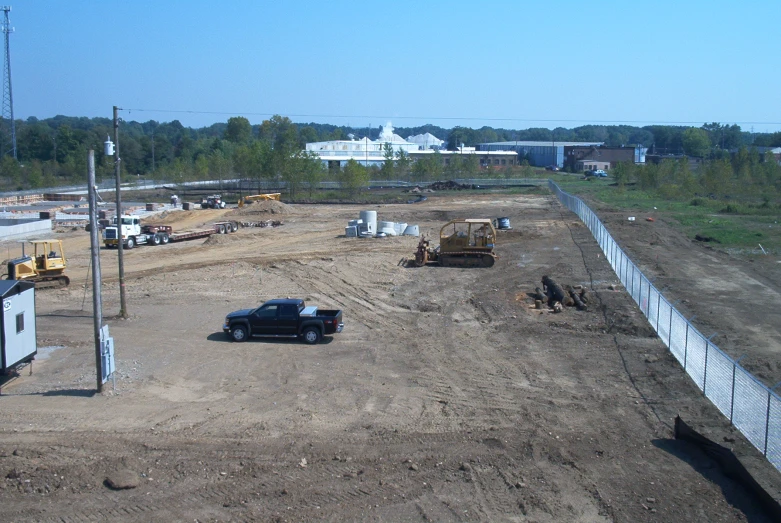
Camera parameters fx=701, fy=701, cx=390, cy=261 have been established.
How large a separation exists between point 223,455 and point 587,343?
1190 centimetres

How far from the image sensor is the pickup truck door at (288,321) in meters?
20.8

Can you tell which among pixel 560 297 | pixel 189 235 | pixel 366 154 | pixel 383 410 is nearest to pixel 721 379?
pixel 383 410

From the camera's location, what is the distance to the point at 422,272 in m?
33.2

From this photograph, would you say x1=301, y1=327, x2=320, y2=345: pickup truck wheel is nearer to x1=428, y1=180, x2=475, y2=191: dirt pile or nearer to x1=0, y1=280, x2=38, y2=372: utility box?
x1=0, y1=280, x2=38, y2=372: utility box

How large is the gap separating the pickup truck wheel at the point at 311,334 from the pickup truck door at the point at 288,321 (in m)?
0.35

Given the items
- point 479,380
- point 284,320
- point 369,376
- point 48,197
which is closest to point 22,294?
point 284,320

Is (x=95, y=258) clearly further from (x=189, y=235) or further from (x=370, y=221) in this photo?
(x=189, y=235)

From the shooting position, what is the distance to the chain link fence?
467 inches

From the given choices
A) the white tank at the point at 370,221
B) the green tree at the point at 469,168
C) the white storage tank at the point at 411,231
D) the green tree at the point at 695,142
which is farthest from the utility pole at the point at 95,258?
the green tree at the point at 695,142

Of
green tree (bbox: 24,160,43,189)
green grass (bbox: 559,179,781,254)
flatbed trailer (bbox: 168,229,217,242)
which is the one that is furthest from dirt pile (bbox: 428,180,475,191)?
flatbed trailer (bbox: 168,229,217,242)

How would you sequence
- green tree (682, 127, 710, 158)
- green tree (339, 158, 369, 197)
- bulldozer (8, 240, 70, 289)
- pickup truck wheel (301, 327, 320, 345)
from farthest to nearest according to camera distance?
green tree (682, 127, 710, 158), green tree (339, 158, 369, 197), bulldozer (8, 240, 70, 289), pickup truck wheel (301, 327, 320, 345)

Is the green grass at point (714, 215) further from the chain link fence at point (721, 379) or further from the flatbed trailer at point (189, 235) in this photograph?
the flatbed trailer at point (189, 235)

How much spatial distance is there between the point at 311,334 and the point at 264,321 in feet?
4.95

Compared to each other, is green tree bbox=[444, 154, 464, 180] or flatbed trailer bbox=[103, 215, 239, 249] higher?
green tree bbox=[444, 154, 464, 180]
